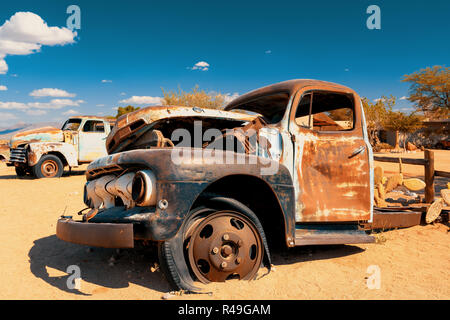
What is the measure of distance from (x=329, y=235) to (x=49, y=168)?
38.1 feet

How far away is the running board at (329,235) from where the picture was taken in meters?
3.36

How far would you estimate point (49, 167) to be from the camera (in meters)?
12.2

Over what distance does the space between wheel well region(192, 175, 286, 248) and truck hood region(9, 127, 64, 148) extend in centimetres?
1122

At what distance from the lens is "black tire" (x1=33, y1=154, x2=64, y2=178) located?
→ 39.2 feet

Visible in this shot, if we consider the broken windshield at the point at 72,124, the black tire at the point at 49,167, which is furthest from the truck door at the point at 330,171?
the broken windshield at the point at 72,124

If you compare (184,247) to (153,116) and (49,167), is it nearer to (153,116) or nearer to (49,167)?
(153,116)

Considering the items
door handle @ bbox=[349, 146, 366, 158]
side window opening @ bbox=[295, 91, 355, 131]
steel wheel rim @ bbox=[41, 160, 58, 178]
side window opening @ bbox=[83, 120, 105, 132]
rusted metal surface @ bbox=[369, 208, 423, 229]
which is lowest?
rusted metal surface @ bbox=[369, 208, 423, 229]

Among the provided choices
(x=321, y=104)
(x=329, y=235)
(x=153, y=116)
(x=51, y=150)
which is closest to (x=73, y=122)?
(x=51, y=150)

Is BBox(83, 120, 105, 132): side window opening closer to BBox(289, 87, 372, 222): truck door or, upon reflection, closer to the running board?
BBox(289, 87, 372, 222): truck door

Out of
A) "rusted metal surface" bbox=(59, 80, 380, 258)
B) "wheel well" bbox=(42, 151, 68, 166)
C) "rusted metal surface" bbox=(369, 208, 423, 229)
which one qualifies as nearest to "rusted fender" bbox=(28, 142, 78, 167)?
"wheel well" bbox=(42, 151, 68, 166)

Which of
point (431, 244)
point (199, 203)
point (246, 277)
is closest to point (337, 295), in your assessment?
point (246, 277)

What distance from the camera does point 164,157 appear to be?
260 cm

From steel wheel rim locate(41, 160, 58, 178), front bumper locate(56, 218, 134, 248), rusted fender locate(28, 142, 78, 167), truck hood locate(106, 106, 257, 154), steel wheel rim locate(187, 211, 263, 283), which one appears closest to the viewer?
front bumper locate(56, 218, 134, 248)

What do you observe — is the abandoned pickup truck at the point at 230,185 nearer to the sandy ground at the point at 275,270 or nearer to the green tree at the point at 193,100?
the sandy ground at the point at 275,270
